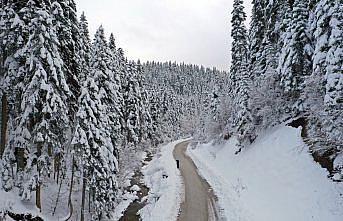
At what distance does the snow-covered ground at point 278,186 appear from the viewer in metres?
15.0

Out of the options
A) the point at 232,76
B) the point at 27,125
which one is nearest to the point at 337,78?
the point at 27,125

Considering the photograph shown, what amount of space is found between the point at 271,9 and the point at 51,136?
22.6 meters

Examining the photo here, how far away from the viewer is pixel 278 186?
63.7 feet

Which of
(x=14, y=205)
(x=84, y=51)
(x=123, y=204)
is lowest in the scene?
(x=123, y=204)

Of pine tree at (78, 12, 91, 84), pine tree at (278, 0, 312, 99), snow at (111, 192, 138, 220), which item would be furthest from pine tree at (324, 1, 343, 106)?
pine tree at (78, 12, 91, 84)

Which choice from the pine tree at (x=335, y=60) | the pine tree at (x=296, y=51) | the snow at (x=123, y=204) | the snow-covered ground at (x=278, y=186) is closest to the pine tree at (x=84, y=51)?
the snow at (x=123, y=204)

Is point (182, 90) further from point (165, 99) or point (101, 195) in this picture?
point (101, 195)

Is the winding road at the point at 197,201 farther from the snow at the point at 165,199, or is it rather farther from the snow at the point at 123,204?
the snow at the point at 123,204

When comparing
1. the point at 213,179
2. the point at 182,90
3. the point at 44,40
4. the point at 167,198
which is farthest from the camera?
the point at 182,90

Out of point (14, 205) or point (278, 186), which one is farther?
point (278, 186)

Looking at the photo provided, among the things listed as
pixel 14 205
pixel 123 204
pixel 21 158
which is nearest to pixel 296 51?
pixel 123 204

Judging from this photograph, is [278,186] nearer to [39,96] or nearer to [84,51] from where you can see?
[39,96]

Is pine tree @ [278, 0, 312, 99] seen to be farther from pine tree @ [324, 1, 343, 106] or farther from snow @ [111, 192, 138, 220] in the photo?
snow @ [111, 192, 138, 220]

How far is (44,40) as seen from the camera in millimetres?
18266
